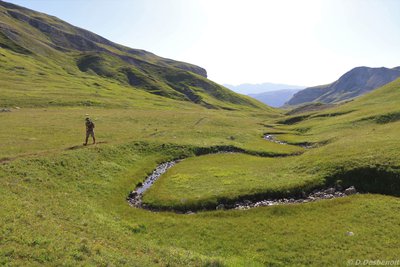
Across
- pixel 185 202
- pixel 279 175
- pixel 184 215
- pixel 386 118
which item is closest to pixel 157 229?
pixel 184 215

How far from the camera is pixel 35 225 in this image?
2256cm

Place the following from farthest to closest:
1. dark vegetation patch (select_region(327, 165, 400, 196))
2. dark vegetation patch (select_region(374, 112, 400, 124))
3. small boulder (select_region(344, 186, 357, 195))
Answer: dark vegetation patch (select_region(374, 112, 400, 124)), small boulder (select_region(344, 186, 357, 195)), dark vegetation patch (select_region(327, 165, 400, 196))

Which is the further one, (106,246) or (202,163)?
(202,163)

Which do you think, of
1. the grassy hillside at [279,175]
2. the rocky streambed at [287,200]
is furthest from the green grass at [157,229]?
the grassy hillside at [279,175]

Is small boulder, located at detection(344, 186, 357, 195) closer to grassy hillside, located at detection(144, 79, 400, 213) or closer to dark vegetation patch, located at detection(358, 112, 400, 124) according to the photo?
grassy hillside, located at detection(144, 79, 400, 213)

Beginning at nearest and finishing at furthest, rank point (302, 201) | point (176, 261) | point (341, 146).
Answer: point (176, 261)
point (302, 201)
point (341, 146)

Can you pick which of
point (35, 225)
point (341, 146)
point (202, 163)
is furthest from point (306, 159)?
point (35, 225)

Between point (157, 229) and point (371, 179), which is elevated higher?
point (371, 179)

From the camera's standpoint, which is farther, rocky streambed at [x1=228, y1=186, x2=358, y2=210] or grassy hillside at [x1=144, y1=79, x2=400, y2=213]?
grassy hillside at [x1=144, y1=79, x2=400, y2=213]

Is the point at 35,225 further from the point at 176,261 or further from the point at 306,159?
the point at 306,159

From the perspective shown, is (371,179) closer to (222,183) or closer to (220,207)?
(222,183)

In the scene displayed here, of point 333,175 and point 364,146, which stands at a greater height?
point 364,146

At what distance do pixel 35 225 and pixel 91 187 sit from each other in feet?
50.6

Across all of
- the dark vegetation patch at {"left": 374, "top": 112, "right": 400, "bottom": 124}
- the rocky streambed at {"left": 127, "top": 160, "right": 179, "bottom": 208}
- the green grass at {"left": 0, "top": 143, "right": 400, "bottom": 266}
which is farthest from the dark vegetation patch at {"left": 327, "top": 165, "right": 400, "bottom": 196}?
the dark vegetation patch at {"left": 374, "top": 112, "right": 400, "bottom": 124}
